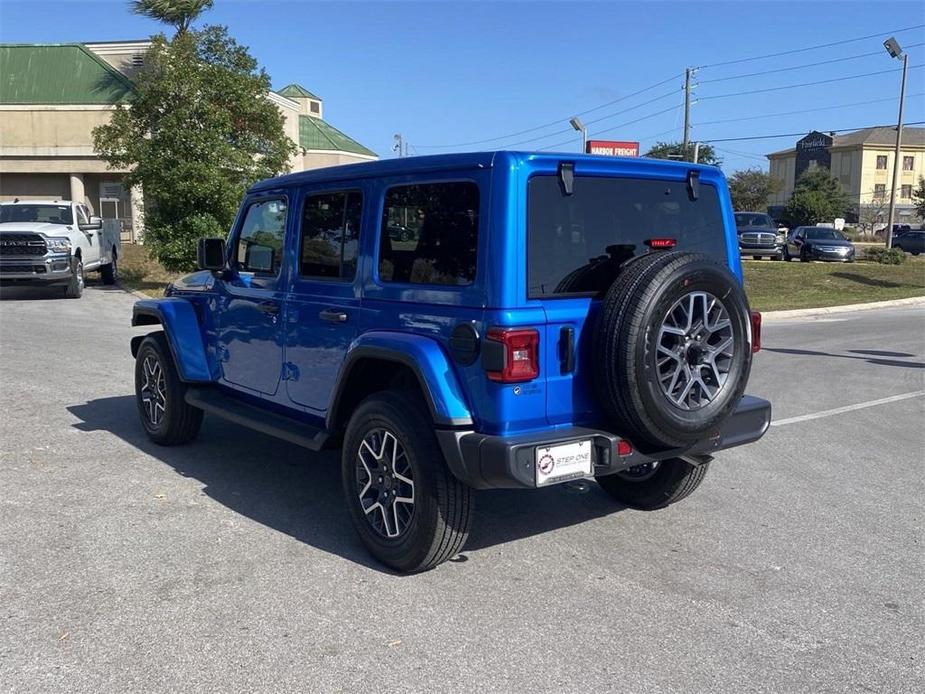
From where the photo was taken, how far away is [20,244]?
17156 millimetres

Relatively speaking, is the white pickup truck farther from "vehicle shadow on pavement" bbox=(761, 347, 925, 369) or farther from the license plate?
the license plate

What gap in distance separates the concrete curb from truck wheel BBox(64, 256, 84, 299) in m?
14.0

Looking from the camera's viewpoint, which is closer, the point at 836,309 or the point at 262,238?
the point at 262,238

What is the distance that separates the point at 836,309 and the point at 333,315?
17084mm

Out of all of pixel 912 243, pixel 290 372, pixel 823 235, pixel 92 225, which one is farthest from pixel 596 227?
pixel 912 243

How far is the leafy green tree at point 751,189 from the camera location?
272ft

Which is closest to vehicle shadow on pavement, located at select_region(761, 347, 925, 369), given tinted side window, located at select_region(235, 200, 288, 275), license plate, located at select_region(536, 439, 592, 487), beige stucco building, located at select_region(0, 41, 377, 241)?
tinted side window, located at select_region(235, 200, 288, 275)

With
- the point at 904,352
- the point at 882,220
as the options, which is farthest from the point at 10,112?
the point at 882,220

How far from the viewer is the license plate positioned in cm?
386

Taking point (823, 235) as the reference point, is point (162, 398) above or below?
below

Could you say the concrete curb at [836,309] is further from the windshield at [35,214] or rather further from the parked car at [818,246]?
the windshield at [35,214]

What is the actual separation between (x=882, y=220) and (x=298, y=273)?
301 ft

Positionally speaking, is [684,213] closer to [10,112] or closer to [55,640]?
[55,640]

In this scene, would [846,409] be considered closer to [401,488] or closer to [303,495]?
[303,495]
